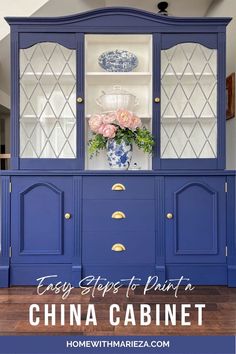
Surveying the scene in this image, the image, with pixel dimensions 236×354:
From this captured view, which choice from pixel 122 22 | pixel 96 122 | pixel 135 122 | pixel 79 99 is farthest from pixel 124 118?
pixel 122 22

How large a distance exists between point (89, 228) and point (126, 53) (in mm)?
1342

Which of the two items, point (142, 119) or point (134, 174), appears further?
point (142, 119)

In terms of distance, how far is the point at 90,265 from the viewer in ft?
6.67

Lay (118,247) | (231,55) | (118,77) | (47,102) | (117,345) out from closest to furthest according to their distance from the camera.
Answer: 1. (117,345)
2. (118,247)
3. (47,102)
4. (118,77)
5. (231,55)

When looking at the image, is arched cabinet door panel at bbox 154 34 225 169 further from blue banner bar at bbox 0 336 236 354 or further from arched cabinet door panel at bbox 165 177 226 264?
blue banner bar at bbox 0 336 236 354

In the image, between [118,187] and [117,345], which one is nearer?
[117,345]

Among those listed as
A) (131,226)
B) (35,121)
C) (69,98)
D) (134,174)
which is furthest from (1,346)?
(69,98)

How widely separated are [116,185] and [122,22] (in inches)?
45.3

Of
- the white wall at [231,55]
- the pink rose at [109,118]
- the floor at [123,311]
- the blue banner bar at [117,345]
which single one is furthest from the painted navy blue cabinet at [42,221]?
the white wall at [231,55]

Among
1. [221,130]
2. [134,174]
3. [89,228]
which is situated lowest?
[89,228]

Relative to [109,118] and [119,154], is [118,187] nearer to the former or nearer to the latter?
[119,154]

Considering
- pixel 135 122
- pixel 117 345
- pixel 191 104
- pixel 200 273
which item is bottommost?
pixel 117 345

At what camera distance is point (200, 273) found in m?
2.05

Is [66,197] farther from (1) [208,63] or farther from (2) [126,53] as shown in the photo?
(1) [208,63]
